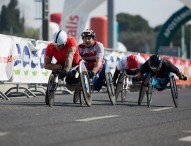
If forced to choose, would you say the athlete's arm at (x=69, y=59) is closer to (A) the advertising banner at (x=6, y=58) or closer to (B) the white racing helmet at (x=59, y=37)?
(B) the white racing helmet at (x=59, y=37)

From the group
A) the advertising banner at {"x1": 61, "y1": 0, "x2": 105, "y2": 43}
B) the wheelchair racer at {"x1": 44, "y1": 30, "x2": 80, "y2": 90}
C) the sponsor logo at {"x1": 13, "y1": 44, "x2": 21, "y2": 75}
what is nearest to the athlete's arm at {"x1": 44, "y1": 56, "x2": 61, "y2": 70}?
the wheelchair racer at {"x1": 44, "y1": 30, "x2": 80, "y2": 90}

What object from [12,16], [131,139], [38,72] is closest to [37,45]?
[38,72]

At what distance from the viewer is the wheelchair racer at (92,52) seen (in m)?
13.9

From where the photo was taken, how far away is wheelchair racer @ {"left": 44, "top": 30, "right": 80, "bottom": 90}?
13.0m

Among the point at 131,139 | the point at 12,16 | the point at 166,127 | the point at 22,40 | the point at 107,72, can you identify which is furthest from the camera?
the point at 12,16

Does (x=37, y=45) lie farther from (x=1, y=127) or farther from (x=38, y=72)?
(x=1, y=127)

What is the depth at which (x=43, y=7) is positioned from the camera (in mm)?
33062

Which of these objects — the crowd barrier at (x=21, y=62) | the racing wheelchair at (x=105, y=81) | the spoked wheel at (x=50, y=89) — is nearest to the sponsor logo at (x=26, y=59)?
the crowd barrier at (x=21, y=62)

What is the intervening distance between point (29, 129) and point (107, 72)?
6.13 meters

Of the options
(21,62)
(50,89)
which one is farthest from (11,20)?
(50,89)

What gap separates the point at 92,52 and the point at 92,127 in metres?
5.33

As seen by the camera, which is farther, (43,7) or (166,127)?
(43,7)

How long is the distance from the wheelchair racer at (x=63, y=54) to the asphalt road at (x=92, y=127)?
1.06m

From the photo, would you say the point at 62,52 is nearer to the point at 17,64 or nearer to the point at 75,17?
the point at 17,64
